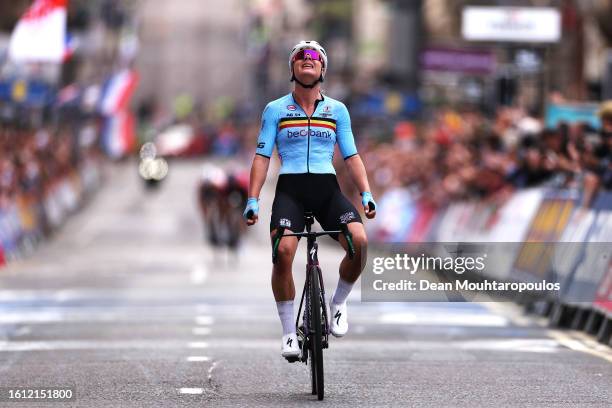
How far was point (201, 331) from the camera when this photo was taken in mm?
16750

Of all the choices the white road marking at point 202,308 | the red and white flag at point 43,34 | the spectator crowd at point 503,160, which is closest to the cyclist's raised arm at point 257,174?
the spectator crowd at point 503,160

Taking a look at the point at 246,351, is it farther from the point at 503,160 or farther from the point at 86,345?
the point at 503,160

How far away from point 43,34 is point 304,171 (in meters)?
17.9

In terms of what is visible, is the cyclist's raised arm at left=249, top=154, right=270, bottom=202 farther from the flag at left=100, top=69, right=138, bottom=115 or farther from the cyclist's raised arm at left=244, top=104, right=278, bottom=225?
the flag at left=100, top=69, right=138, bottom=115

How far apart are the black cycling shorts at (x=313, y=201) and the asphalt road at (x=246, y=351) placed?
3.76ft

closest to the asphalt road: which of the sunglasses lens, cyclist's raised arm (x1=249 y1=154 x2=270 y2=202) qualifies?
cyclist's raised arm (x1=249 y1=154 x2=270 y2=202)

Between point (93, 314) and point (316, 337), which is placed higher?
point (316, 337)

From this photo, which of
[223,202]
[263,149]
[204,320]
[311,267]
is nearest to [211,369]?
[311,267]

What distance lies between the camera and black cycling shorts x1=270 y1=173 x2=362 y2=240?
457 inches

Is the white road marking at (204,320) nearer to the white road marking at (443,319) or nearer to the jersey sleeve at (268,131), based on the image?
the white road marking at (443,319)

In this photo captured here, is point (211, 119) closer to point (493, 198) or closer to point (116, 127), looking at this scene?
point (116, 127)

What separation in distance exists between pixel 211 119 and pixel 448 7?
313ft

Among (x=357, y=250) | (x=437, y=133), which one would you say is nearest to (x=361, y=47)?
(x=437, y=133)

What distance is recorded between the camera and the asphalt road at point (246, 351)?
11.4m
